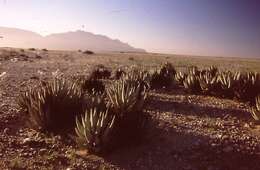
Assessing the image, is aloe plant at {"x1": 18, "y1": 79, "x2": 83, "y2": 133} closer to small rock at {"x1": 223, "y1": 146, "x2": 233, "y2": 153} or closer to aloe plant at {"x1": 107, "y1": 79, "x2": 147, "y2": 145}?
aloe plant at {"x1": 107, "y1": 79, "x2": 147, "y2": 145}

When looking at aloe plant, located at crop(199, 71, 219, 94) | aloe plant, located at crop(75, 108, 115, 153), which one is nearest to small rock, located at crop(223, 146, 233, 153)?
aloe plant, located at crop(75, 108, 115, 153)

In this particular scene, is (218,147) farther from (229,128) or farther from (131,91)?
(131,91)

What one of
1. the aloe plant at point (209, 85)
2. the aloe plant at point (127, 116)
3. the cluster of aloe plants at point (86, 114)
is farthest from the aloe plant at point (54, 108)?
the aloe plant at point (209, 85)

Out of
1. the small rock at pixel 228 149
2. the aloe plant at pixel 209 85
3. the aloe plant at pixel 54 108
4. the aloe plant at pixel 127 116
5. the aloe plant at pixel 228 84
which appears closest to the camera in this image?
the small rock at pixel 228 149

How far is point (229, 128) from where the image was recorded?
8.96 metres

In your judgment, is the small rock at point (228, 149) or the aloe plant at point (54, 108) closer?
the small rock at point (228, 149)

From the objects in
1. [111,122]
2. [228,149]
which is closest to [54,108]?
[111,122]

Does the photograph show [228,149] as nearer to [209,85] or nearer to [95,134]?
[95,134]

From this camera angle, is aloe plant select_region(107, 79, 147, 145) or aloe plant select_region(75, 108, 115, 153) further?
aloe plant select_region(107, 79, 147, 145)

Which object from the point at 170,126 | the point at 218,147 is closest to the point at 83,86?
the point at 170,126

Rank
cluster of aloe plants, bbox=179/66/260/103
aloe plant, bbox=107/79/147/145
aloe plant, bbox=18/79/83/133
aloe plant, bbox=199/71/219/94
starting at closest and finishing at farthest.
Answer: aloe plant, bbox=107/79/147/145 → aloe plant, bbox=18/79/83/133 → cluster of aloe plants, bbox=179/66/260/103 → aloe plant, bbox=199/71/219/94

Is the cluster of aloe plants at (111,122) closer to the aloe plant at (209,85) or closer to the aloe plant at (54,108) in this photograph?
the aloe plant at (54,108)

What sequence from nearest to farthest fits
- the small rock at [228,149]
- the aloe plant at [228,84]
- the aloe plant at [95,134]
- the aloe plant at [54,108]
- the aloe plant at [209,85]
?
the aloe plant at [95,134], the small rock at [228,149], the aloe plant at [54,108], the aloe plant at [228,84], the aloe plant at [209,85]

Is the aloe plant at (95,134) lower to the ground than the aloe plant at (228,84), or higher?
lower
